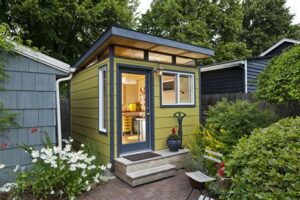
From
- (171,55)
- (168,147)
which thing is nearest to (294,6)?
(171,55)

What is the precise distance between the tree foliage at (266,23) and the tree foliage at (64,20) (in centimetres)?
1273

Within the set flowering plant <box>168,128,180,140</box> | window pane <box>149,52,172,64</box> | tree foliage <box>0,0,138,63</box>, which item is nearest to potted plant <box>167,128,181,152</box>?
flowering plant <box>168,128,180,140</box>

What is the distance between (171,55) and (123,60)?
1550mm

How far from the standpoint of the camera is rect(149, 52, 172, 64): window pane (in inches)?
219

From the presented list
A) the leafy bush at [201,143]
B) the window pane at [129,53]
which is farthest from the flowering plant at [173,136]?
the window pane at [129,53]

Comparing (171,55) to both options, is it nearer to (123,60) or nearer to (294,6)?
(123,60)

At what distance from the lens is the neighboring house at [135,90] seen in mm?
4844

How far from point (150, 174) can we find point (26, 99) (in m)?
2.66

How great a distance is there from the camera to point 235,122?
184 inches

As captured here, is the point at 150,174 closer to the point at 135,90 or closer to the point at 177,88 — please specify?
the point at 177,88

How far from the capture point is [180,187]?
416cm

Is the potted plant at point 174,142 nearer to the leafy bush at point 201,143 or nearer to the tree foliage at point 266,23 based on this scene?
the leafy bush at point 201,143

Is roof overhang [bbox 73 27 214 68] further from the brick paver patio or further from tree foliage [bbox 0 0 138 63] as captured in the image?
tree foliage [bbox 0 0 138 63]

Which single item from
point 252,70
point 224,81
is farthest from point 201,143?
point 224,81
